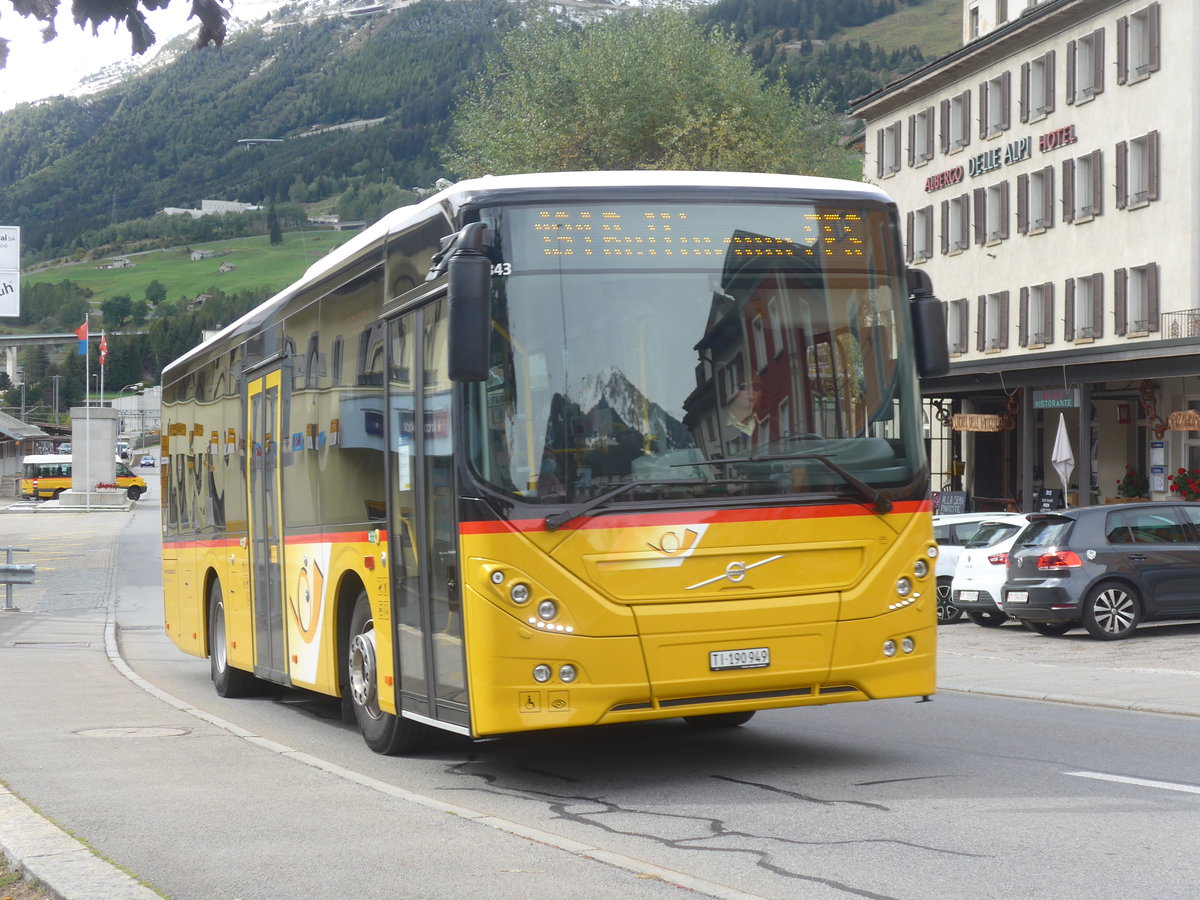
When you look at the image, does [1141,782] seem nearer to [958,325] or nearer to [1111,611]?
[1111,611]

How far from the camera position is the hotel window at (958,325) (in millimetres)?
55188

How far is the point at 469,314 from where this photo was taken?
805 cm

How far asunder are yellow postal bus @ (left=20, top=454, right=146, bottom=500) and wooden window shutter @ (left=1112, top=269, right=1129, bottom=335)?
64058 millimetres

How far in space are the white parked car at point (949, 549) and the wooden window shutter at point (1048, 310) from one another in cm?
2393

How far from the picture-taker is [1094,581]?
66.9ft

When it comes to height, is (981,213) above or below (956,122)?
below

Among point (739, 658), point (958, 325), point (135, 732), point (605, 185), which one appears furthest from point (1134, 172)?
point (739, 658)

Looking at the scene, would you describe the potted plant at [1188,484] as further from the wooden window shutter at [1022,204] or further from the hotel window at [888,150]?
the hotel window at [888,150]

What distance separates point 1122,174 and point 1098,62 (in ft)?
11.7

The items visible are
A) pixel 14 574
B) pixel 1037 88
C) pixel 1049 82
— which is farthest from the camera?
pixel 1037 88

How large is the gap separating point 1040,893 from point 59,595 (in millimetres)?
28918

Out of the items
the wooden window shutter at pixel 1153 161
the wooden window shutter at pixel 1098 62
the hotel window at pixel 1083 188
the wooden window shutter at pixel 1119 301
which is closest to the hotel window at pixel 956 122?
the hotel window at pixel 1083 188

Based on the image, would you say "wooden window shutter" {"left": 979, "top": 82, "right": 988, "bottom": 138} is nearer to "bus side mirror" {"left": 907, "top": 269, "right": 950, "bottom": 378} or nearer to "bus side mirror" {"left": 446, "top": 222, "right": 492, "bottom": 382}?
"bus side mirror" {"left": 907, "top": 269, "right": 950, "bottom": 378}

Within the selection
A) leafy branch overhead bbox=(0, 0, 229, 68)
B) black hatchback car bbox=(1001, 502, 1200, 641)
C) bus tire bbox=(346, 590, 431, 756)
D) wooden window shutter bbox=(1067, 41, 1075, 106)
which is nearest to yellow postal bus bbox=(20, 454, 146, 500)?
wooden window shutter bbox=(1067, 41, 1075, 106)
